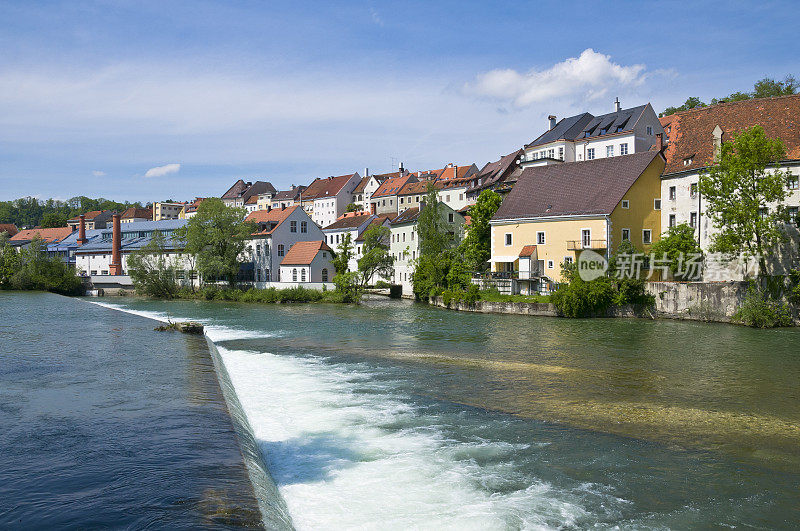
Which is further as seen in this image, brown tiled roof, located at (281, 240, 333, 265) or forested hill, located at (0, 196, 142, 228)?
forested hill, located at (0, 196, 142, 228)

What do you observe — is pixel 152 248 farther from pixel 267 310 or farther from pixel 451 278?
pixel 451 278

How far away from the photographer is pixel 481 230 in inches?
2042

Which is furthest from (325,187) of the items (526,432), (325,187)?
(526,432)

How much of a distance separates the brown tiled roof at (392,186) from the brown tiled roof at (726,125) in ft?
175

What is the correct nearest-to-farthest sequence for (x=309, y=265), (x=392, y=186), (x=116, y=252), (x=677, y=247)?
1. (x=677, y=247)
2. (x=309, y=265)
3. (x=116, y=252)
4. (x=392, y=186)

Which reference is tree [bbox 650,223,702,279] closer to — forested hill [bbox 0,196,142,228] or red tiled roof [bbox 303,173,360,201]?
red tiled roof [bbox 303,173,360,201]

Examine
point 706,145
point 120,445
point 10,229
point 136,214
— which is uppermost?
point 136,214

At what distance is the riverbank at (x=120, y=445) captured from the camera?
6.73 m

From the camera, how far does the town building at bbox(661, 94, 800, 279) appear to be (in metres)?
36.1

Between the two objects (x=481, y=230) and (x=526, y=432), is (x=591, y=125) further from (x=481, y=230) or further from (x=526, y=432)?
(x=526, y=432)

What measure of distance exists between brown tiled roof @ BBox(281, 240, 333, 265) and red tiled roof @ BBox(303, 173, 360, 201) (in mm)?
48604

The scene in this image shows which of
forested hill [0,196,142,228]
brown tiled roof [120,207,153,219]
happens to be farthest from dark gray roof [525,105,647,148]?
forested hill [0,196,142,228]

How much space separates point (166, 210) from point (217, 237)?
104 metres

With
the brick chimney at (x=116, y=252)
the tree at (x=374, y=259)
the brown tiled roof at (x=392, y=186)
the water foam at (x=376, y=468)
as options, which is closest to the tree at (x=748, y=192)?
the water foam at (x=376, y=468)
